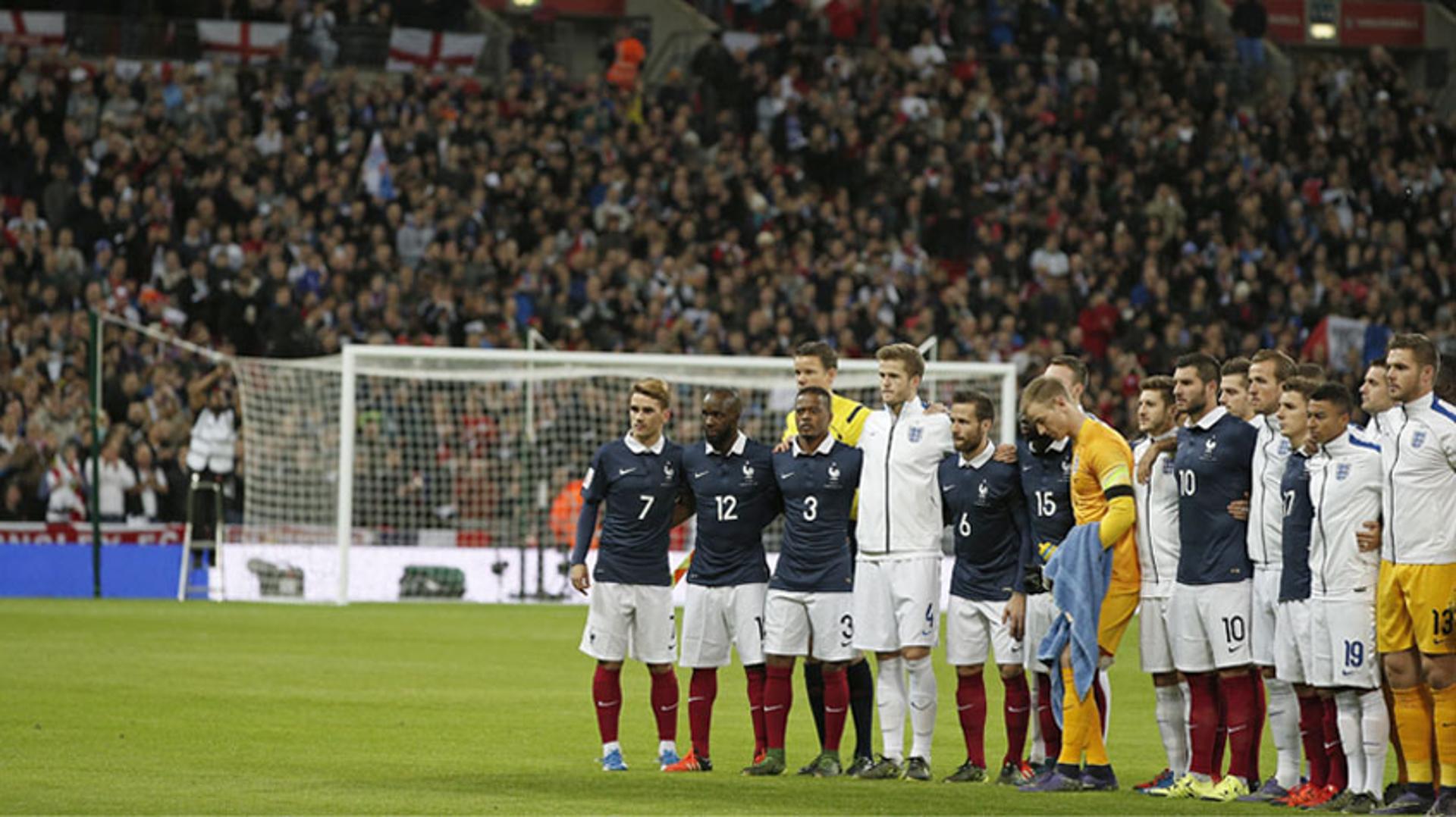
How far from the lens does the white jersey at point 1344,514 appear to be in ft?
33.0

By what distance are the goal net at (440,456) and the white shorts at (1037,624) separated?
1254cm

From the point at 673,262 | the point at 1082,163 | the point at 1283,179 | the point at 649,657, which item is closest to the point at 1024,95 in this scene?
the point at 1082,163

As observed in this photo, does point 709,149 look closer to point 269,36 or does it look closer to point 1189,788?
point 269,36

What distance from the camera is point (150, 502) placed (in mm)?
24875

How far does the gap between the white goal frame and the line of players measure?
11.6 m

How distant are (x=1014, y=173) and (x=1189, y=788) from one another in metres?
23.2

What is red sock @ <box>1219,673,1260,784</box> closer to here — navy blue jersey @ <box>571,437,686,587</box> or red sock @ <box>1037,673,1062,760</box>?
red sock @ <box>1037,673,1062,760</box>

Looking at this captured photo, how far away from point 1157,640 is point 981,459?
1312 millimetres

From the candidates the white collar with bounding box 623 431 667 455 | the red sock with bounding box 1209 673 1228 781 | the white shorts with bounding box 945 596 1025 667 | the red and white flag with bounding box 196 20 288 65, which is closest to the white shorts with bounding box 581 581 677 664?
the white collar with bounding box 623 431 667 455

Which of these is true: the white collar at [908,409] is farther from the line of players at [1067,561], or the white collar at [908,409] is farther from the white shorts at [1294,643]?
the white shorts at [1294,643]

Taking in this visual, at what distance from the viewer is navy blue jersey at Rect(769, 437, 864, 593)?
37.3 ft

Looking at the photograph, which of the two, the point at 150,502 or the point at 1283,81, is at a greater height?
the point at 1283,81

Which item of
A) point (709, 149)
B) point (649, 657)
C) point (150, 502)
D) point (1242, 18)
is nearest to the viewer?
point (649, 657)

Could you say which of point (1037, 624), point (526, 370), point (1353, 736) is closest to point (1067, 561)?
point (1037, 624)
